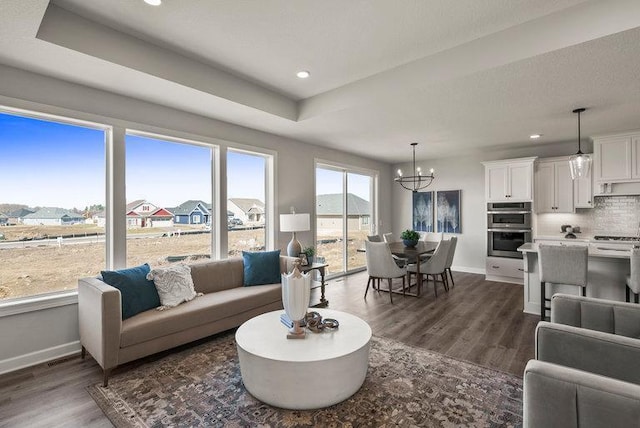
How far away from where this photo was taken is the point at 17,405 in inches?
87.8

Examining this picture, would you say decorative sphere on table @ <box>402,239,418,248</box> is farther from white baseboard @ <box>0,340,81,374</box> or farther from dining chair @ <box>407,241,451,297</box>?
white baseboard @ <box>0,340,81,374</box>

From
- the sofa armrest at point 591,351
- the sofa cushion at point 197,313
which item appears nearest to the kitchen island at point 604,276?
the sofa armrest at point 591,351

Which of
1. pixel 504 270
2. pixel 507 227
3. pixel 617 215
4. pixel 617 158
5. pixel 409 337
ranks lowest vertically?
pixel 409 337

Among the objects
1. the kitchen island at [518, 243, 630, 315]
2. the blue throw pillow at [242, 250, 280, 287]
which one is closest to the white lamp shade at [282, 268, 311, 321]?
the blue throw pillow at [242, 250, 280, 287]

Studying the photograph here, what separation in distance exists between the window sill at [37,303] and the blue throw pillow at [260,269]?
173cm

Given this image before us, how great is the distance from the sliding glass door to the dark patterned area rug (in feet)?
11.2

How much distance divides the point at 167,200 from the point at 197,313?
5.19 feet

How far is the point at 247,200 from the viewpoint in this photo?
4.73 meters

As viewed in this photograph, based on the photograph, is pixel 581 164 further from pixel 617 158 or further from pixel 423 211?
pixel 423 211

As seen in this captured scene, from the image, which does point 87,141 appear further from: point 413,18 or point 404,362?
point 404,362

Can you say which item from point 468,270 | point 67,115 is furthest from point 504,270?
point 67,115

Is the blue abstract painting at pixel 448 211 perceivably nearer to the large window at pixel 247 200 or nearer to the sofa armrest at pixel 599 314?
the large window at pixel 247 200

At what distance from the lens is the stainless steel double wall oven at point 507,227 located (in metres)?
5.84

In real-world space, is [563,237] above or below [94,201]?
below
